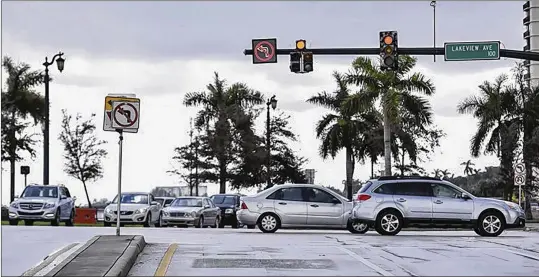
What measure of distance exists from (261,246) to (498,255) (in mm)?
4771

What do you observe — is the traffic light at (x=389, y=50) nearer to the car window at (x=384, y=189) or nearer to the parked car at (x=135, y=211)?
the car window at (x=384, y=189)

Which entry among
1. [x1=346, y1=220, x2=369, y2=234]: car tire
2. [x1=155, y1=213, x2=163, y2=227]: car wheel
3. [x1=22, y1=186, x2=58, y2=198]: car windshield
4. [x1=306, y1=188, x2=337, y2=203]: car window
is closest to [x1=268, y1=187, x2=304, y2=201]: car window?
[x1=306, y1=188, x2=337, y2=203]: car window

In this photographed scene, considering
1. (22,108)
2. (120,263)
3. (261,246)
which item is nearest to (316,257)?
(261,246)

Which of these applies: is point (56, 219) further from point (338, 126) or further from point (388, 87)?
point (338, 126)

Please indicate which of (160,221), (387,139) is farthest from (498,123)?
(160,221)

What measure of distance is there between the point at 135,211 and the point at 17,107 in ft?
60.7

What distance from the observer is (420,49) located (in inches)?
1006

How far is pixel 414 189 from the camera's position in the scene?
79.7 feet

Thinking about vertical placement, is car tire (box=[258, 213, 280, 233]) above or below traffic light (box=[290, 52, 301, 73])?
below

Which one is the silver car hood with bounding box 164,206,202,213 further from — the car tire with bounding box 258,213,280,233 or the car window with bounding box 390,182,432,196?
the car window with bounding box 390,182,432,196

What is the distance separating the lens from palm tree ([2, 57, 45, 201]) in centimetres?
4879

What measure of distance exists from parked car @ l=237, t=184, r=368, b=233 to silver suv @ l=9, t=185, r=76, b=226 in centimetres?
1062

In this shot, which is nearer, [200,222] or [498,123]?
[200,222]

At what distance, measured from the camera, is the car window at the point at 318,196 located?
25.2 meters
